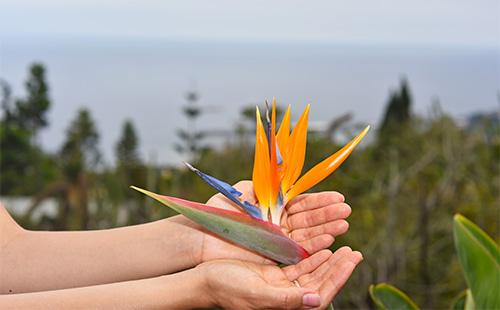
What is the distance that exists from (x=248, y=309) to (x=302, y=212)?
244 millimetres

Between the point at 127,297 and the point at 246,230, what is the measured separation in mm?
217

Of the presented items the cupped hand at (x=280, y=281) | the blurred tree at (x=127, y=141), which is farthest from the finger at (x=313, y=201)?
the blurred tree at (x=127, y=141)

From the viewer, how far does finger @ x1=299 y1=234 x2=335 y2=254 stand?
1168mm

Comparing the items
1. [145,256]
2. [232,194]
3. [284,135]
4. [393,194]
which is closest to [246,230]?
[232,194]

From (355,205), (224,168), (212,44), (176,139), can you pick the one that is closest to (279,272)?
(355,205)

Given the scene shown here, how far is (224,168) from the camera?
4.74 m

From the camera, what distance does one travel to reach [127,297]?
3.67ft

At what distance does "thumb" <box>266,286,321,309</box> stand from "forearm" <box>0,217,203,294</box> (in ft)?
1.10

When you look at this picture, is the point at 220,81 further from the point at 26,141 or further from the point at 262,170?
the point at 262,170

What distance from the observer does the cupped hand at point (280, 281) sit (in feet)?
3.28

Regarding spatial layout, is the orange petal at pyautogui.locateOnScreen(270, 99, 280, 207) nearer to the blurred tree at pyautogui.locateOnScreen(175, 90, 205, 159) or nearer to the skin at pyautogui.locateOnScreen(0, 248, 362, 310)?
the skin at pyautogui.locateOnScreen(0, 248, 362, 310)

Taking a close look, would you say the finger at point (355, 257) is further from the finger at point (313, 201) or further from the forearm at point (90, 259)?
the forearm at point (90, 259)

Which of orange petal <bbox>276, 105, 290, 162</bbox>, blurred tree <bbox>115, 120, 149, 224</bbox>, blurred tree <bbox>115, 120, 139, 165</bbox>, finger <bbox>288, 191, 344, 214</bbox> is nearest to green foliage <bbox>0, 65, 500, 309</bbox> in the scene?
blurred tree <bbox>115, 120, 149, 224</bbox>

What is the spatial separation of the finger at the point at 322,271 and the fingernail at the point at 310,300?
0.07 metres
